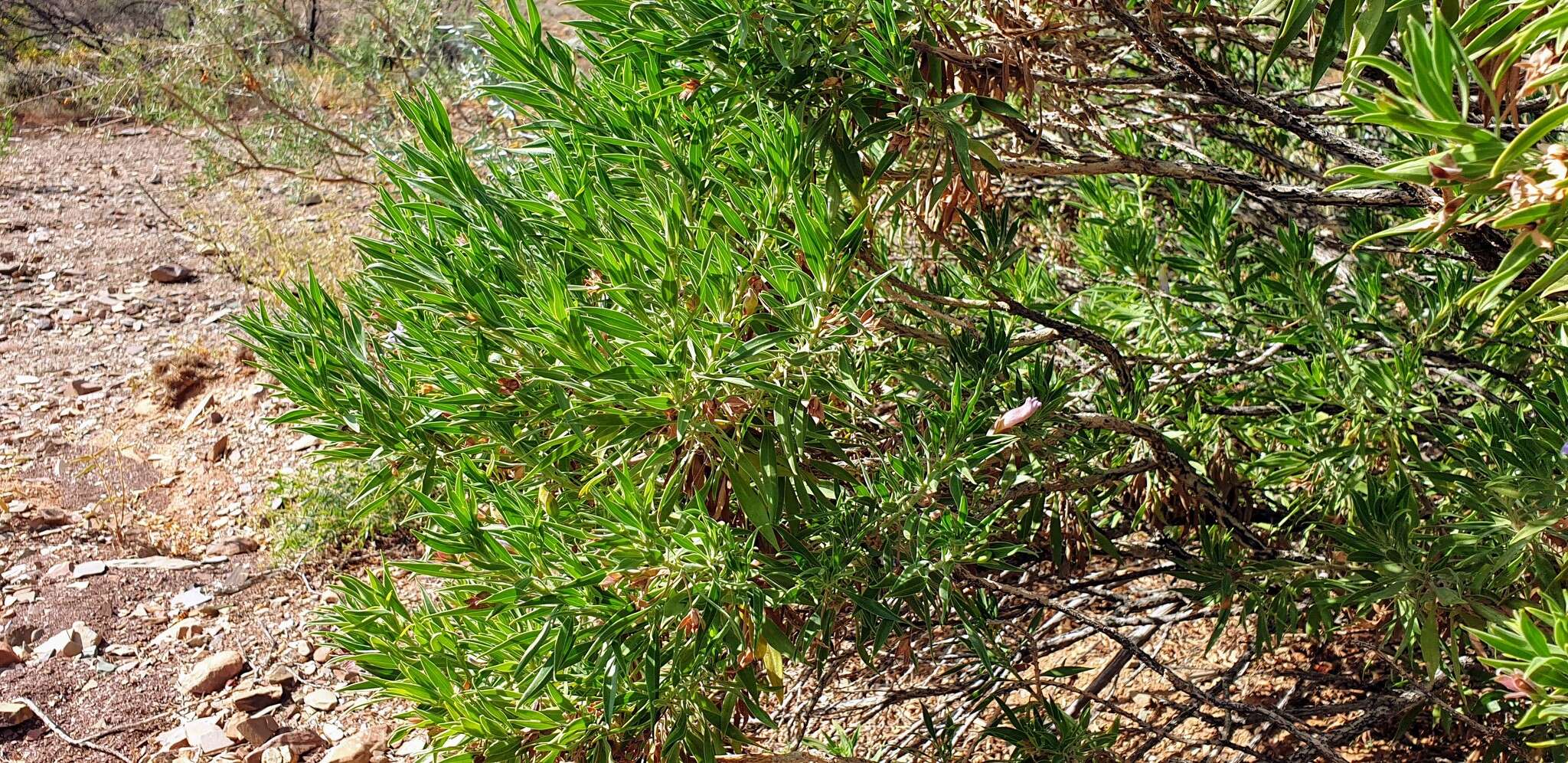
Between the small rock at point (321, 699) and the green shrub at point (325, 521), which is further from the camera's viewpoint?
the green shrub at point (325, 521)

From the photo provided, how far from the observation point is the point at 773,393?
119 cm

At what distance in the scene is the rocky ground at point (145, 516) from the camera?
10.6 ft

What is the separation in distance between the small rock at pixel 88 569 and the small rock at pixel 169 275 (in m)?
3.08

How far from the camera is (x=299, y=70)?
926 centimetres

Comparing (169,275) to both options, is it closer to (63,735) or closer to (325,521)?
(325,521)

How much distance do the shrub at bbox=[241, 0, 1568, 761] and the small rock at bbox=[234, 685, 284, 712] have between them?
1.96m

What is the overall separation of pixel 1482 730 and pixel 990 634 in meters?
0.80

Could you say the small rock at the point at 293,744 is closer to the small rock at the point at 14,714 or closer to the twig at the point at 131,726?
the twig at the point at 131,726

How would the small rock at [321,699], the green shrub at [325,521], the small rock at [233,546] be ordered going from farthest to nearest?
the small rock at [233,546] < the green shrub at [325,521] < the small rock at [321,699]

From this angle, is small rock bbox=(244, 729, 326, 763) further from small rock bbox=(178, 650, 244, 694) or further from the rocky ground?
small rock bbox=(178, 650, 244, 694)

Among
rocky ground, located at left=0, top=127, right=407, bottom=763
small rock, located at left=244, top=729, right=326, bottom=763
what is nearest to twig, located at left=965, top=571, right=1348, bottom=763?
rocky ground, located at left=0, top=127, right=407, bottom=763

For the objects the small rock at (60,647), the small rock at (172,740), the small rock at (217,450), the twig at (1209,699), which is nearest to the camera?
the twig at (1209,699)

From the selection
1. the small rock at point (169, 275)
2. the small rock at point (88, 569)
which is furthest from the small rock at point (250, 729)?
the small rock at point (169, 275)

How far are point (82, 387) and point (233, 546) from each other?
69.5 inches
